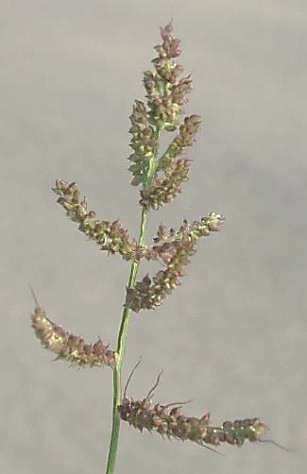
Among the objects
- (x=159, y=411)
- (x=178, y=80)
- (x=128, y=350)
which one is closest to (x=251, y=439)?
(x=159, y=411)

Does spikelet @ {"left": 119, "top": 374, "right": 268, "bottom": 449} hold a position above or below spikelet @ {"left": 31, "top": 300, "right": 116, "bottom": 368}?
below

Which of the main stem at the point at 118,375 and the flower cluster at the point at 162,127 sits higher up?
the flower cluster at the point at 162,127

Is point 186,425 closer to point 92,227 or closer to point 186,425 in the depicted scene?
point 186,425

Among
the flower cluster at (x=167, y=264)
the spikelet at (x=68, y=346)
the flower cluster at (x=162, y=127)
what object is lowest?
the spikelet at (x=68, y=346)

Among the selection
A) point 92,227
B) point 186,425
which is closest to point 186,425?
point 186,425

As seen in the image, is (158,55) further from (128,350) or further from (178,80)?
(128,350)
